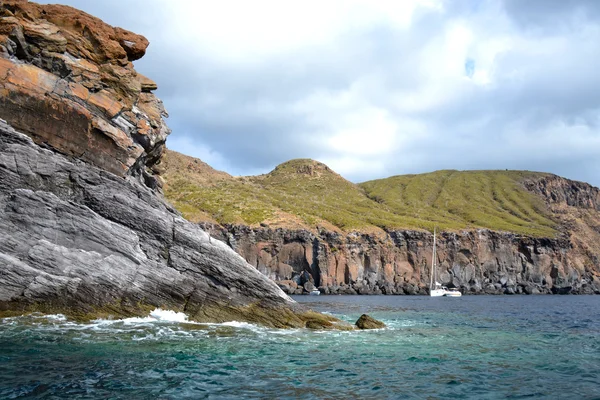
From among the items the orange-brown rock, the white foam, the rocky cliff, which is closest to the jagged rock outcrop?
the orange-brown rock

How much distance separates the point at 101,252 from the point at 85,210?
2.80 metres

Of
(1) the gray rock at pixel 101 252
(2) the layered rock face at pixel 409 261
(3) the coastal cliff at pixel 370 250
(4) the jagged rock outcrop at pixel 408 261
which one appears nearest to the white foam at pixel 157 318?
(1) the gray rock at pixel 101 252

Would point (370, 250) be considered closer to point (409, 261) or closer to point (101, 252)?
point (409, 261)

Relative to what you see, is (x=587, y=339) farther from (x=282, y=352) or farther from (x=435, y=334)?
(x=282, y=352)

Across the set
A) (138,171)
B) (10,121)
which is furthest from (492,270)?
(10,121)

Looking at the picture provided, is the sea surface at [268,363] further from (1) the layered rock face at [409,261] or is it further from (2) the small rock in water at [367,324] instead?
(1) the layered rock face at [409,261]

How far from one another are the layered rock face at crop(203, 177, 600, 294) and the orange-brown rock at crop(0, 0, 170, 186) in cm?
8333

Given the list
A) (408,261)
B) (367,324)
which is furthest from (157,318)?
(408,261)

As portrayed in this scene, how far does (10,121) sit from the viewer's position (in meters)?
28.3

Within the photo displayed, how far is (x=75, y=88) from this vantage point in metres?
31.3

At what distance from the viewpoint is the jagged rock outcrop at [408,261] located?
422 ft

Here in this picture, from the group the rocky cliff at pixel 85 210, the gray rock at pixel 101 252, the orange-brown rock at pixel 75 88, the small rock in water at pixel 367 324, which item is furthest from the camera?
the small rock in water at pixel 367 324

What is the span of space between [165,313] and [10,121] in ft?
49.0

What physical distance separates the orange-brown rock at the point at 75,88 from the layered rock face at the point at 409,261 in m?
83.3
